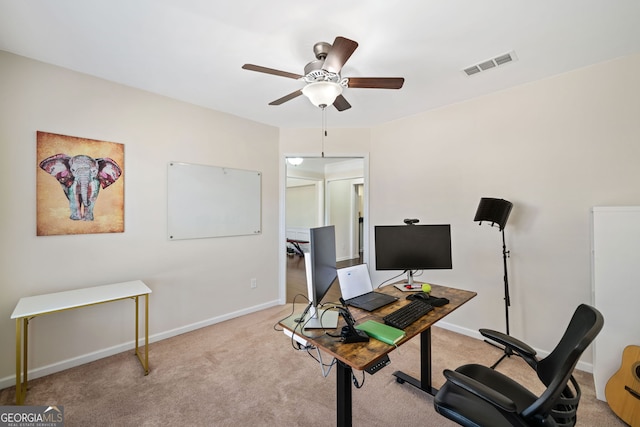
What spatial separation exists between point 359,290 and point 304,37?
179 cm

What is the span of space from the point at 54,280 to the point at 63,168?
0.92 m

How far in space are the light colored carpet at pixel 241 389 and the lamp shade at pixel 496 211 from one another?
1.24m

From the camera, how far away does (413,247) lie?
87.8 inches

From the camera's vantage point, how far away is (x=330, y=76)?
173 cm

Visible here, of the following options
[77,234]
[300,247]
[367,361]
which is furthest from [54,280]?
[300,247]

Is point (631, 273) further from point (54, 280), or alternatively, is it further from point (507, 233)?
point (54, 280)

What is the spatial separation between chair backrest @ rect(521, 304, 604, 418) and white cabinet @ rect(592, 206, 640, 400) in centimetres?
111

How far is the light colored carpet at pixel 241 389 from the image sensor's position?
5.78 feet

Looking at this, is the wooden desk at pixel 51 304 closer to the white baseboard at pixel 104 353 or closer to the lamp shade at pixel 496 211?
the white baseboard at pixel 104 353

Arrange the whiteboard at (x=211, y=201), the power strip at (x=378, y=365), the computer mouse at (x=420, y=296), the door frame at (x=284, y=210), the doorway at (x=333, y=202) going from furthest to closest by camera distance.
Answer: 1. the doorway at (x=333, y=202)
2. the door frame at (x=284, y=210)
3. the whiteboard at (x=211, y=201)
4. the computer mouse at (x=420, y=296)
5. the power strip at (x=378, y=365)

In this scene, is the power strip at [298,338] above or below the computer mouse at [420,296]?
below

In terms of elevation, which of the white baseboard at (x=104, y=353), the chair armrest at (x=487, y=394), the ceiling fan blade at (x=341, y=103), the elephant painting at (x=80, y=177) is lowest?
the white baseboard at (x=104, y=353)

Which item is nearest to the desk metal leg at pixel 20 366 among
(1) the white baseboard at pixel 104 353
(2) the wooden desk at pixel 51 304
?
(2) the wooden desk at pixel 51 304

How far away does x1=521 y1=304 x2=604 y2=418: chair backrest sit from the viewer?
92cm
